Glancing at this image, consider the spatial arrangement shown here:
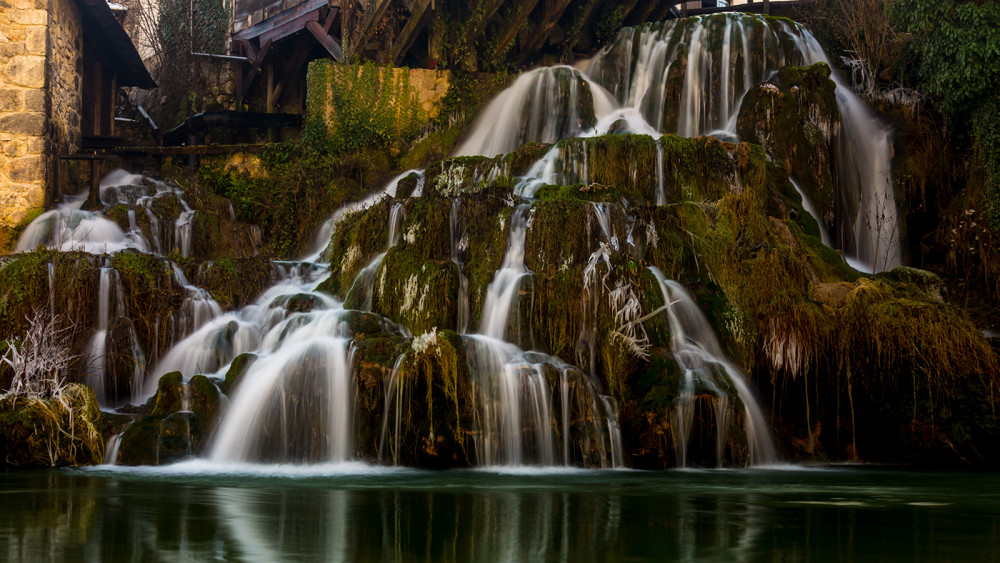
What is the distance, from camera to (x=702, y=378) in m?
9.86

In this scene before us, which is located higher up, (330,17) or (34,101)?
(330,17)

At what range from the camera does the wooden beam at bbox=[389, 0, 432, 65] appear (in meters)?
20.1

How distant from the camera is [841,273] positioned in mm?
12297

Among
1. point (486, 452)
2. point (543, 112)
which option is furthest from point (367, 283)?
point (543, 112)

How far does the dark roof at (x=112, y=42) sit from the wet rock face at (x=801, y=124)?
1221 centimetres

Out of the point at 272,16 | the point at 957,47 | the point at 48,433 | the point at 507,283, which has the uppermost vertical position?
the point at 272,16

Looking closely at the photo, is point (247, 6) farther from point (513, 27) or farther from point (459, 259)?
point (459, 259)

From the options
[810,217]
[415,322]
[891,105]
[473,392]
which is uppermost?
[891,105]

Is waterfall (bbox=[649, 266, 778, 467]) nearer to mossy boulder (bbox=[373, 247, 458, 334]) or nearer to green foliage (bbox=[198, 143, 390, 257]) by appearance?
mossy boulder (bbox=[373, 247, 458, 334])

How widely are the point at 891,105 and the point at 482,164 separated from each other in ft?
25.6

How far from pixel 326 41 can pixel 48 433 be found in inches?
602

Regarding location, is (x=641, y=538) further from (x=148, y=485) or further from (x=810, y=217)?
(x=810, y=217)

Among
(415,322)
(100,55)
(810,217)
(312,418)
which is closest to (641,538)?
(312,418)

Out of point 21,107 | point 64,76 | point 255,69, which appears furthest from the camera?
point 255,69
